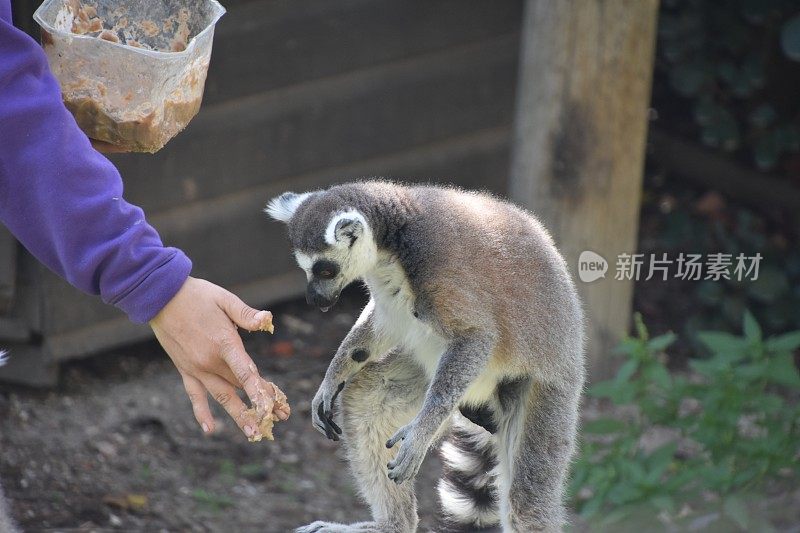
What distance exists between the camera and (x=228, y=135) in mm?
5316

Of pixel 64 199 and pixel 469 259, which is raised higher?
pixel 64 199

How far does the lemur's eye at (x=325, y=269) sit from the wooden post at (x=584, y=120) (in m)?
2.50

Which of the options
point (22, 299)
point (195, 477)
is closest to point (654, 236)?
point (195, 477)

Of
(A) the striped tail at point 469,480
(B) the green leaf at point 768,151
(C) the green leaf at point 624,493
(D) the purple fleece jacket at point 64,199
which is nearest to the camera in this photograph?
(D) the purple fleece jacket at point 64,199

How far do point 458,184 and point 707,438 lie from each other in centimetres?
224

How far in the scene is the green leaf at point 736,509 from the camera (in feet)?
13.3

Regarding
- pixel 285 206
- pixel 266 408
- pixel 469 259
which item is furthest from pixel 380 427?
pixel 266 408

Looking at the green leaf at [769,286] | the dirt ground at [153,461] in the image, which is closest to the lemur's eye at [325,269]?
the dirt ground at [153,461]

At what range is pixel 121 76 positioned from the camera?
7.64ft

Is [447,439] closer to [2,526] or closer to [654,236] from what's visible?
[2,526]

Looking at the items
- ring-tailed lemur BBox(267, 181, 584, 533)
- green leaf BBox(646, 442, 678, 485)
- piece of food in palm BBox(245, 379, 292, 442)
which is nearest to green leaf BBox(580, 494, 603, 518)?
green leaf BBox(646, 442, 678, 485)

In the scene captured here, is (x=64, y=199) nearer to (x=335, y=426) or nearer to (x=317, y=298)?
(x=317, y=298)

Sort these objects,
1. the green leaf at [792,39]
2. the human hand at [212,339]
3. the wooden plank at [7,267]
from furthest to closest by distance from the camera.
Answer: the green leaf at [792,39] → the wooden plank at [7,267] → the human hand at [212,339]

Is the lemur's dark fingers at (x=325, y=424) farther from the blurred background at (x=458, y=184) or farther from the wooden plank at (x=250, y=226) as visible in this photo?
the wooden plank at (x=250, y=226)
